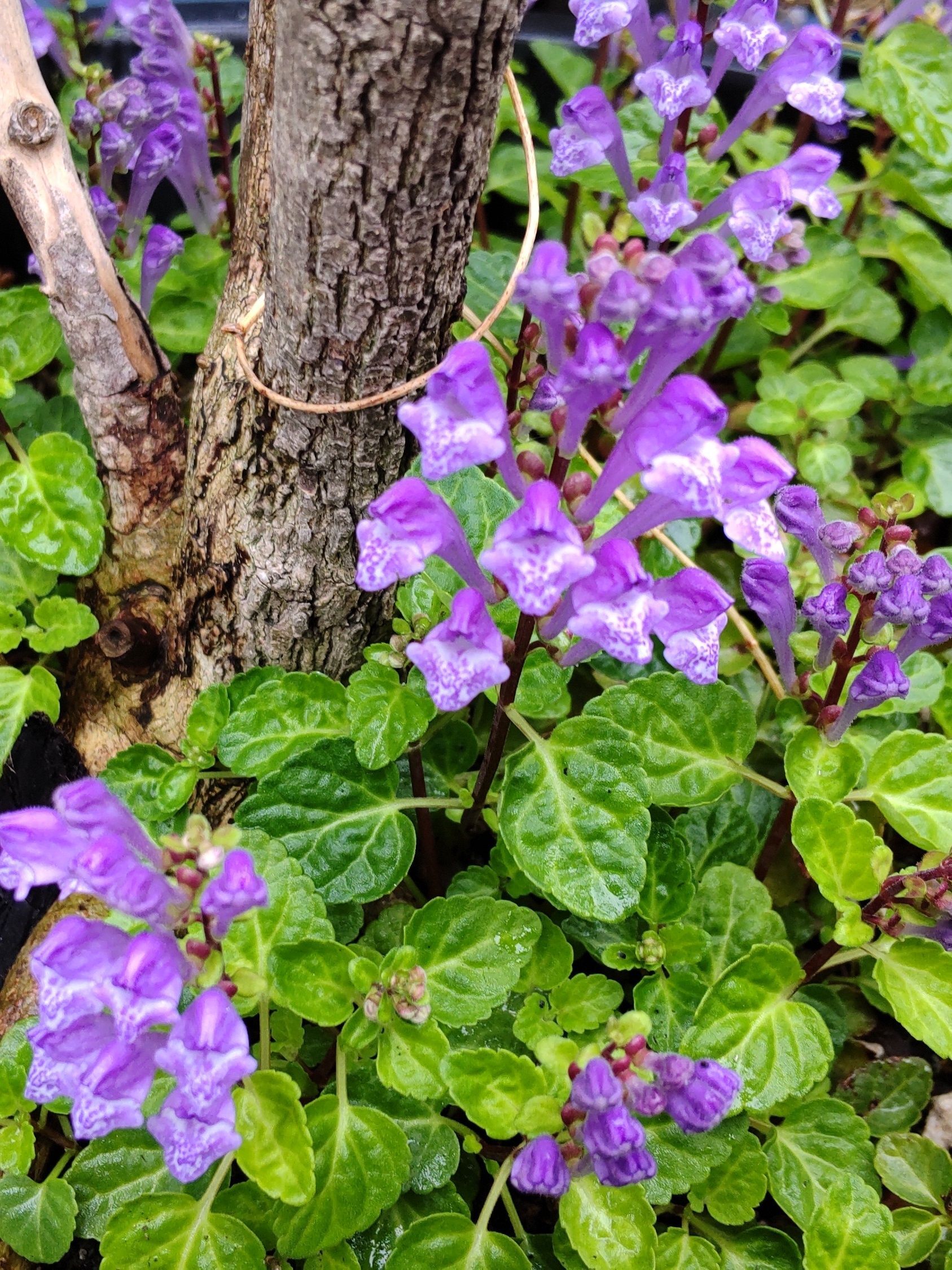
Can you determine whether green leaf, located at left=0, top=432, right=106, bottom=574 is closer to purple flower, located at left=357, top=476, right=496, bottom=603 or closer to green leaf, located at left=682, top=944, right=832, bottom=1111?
purple flower, located at left=357, top=476, right=496, bottom=603

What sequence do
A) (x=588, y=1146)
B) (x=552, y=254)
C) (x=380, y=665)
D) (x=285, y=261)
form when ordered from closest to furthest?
(x=552, y=254), (x=588, y=1146), (x=285, y=261), (x=380, y=665)

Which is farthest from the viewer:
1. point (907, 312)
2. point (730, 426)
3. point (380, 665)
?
point (907, 312)

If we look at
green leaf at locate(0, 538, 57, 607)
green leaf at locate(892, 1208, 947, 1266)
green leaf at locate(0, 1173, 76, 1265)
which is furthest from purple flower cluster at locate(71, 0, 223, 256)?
green leaf at locate(892, 1208, 947, 1266)

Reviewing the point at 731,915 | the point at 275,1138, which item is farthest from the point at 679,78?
the point at 275,1138

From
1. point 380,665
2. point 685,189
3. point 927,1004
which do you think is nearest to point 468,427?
point 380,665

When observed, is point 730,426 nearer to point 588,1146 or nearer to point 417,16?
point 417,16

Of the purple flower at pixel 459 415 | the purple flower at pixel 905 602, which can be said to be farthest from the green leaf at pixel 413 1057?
the purple flower at pixel 905 602
